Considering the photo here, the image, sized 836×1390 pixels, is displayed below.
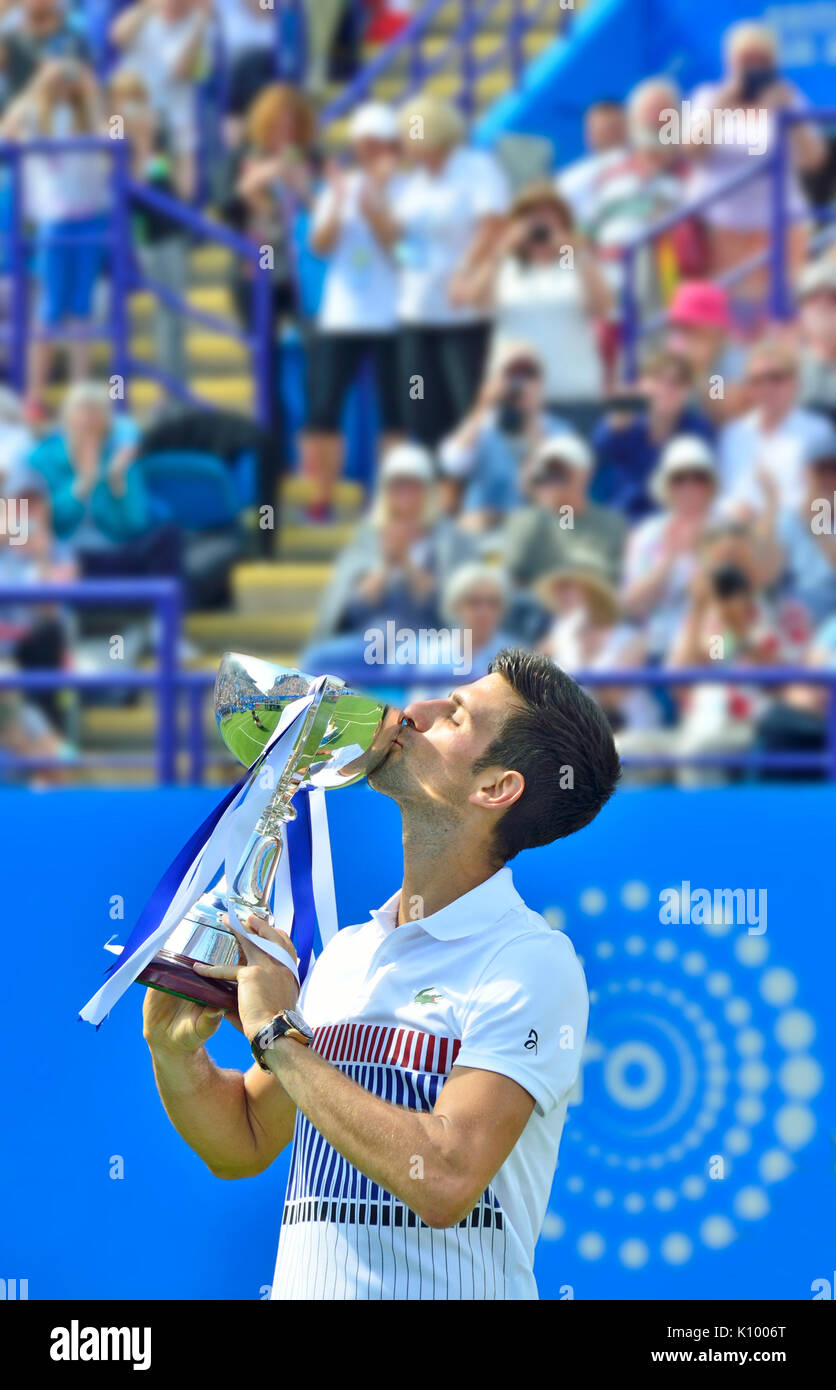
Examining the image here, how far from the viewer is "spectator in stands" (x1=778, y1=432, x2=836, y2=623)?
21.6 ft

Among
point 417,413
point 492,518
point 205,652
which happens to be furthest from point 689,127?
point 205,652

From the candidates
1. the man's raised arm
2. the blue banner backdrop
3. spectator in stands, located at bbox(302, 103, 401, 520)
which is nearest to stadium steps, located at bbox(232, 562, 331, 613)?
spectator in stands, located at bbox(302, 103, 401, 520)

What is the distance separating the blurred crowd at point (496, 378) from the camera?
6484 mm

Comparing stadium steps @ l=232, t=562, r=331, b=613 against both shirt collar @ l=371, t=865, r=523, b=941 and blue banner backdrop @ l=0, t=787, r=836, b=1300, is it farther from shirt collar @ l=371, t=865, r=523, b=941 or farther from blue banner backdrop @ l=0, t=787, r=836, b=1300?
shirt collar @ l=371, t=865, r=523, b=941

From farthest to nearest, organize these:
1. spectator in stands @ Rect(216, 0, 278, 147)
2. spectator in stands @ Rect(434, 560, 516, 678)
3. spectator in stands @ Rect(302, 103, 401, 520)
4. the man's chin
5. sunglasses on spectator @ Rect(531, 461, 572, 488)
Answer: spectator in stands @ Rect(216, 0, 278, 147) < spectator in stands @ Rect(302, 103, 401, 520) < sunglasses on spectator @ Rect(531, 461, 572, 488) < spectator in stands @ Rect(434, 560, 516, 678) < the man's chin

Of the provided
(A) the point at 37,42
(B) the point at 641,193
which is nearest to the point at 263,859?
(B) the point at 641,193

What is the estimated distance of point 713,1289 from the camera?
3436 mm

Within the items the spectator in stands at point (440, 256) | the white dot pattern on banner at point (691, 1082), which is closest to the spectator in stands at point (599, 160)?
the spectator in stands at point (440, 256)

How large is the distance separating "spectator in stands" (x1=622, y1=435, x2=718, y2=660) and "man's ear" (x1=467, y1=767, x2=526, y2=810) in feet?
12.0

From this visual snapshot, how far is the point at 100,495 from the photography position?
7.41 m

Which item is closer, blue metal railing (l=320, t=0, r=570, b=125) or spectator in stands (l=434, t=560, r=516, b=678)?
spectator in stands (l=434, t=560, r=516, b=678)

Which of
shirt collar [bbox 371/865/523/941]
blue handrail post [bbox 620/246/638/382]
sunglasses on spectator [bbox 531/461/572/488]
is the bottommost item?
shirt collar [bbox 371/865/523/941]

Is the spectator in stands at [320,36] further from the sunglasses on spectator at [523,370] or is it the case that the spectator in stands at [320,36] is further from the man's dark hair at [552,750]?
the man's dark hair at [552,750]

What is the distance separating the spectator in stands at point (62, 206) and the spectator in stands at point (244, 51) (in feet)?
2.84
